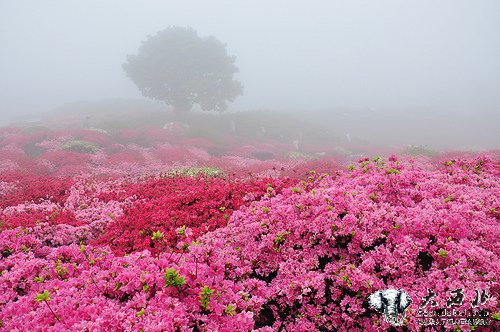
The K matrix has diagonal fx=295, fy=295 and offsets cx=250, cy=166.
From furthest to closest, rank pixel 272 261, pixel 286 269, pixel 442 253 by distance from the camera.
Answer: pixel 272 261 → pixel 286 269 → pixel 442 253

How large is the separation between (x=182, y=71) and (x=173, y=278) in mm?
53780

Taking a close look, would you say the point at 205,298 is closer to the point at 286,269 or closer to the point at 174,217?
the point at 286,269

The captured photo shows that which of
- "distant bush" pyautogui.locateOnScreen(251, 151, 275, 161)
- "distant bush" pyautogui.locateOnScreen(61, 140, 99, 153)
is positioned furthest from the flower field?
"distant bush" pyautogui.locateOnScreen(251, 151, 275, 161)

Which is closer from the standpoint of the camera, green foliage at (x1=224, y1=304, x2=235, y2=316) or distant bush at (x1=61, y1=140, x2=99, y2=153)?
green foliage at (x1=224, y1=304, x2=235, y2=316)

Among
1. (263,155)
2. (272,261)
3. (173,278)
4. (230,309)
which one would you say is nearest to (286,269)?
(272,261)

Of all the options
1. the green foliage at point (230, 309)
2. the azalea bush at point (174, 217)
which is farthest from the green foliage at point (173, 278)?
the azalea bush at point (174, 217)

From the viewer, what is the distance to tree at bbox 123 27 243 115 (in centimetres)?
5391

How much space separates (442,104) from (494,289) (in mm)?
109438

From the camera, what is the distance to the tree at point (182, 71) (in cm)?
5391

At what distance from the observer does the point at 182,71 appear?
53.4m

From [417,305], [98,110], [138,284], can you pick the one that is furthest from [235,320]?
[98,110]

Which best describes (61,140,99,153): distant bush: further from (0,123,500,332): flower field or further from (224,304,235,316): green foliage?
(224,304,235,316): green foliage

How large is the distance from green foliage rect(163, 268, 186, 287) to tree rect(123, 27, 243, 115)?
2068 inches

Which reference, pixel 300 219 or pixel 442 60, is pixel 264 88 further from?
pixel 300 219
